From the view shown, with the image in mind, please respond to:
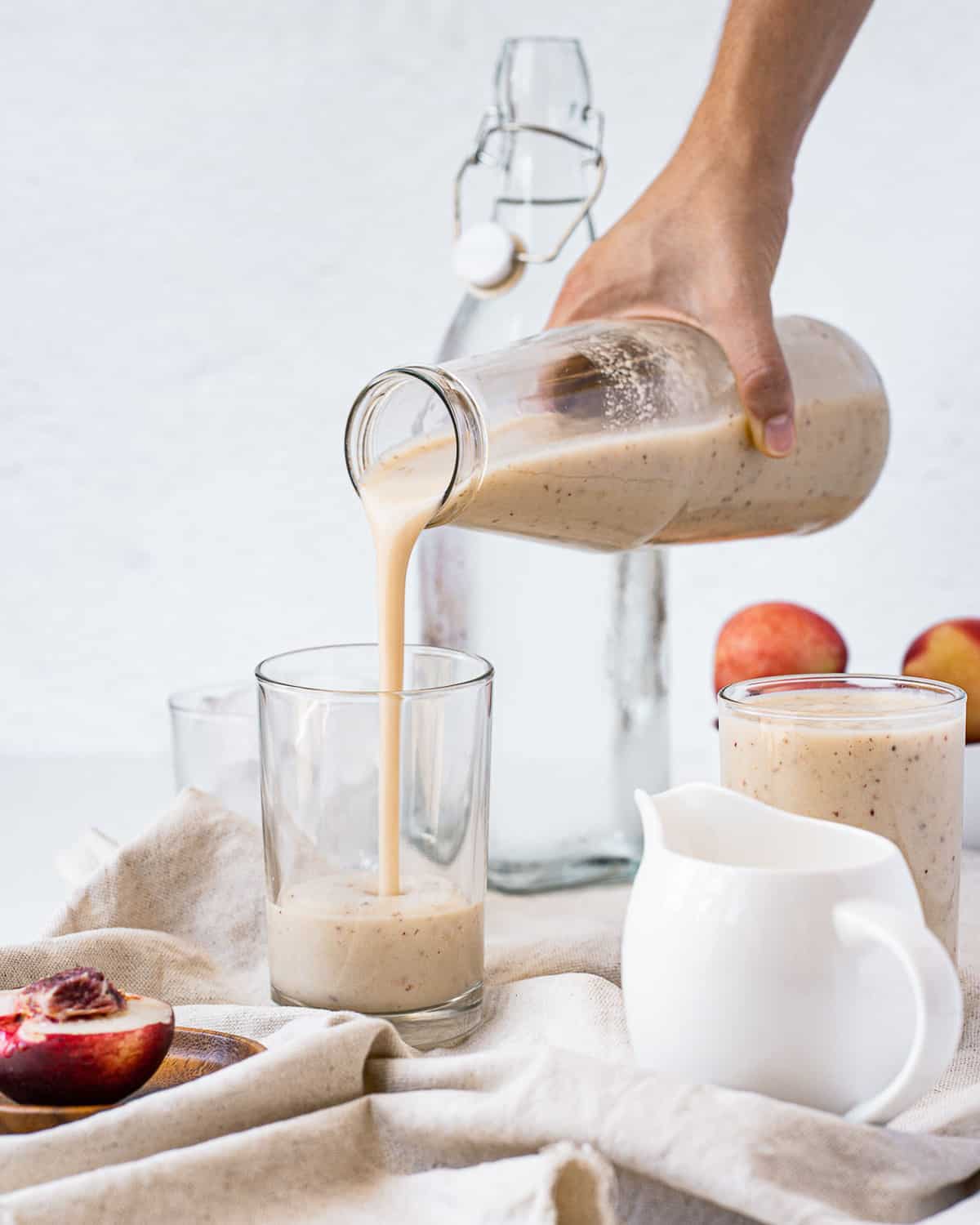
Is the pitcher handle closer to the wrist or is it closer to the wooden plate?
the wooden plate

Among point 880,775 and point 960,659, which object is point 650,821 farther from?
point 960,659

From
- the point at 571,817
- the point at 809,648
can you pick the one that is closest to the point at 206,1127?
the point at 571,817

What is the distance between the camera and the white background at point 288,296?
1470 millimetres

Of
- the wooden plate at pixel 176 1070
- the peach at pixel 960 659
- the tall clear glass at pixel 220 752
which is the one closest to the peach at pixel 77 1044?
the wooden plate at pixel 176 1070

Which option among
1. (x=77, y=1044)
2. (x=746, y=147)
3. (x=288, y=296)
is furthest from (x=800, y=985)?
(x=288, y=296)

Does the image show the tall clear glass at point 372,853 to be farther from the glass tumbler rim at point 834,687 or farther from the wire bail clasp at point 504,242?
the wire bail clasp at point 504,242

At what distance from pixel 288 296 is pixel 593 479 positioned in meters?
0.82

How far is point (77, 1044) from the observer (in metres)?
0.61

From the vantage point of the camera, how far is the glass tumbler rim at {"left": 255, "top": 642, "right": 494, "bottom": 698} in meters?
0.76

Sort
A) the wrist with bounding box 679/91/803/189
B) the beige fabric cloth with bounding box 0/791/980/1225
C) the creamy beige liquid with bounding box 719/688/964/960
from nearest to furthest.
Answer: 1. the beige fabric cloth with bounding box 0/791/980/1225
2. the creamy beige liquid with bounding box 719/688/964/960
3. the wrist with bounding box 679/91/803/189

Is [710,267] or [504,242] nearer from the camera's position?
[710,267]

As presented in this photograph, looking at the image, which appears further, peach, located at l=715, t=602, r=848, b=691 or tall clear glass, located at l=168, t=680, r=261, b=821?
peach, located at l=715, t=602, r=848, b=691

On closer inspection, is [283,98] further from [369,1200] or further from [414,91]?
[369,1200]

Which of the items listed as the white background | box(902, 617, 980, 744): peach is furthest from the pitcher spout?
the white background
